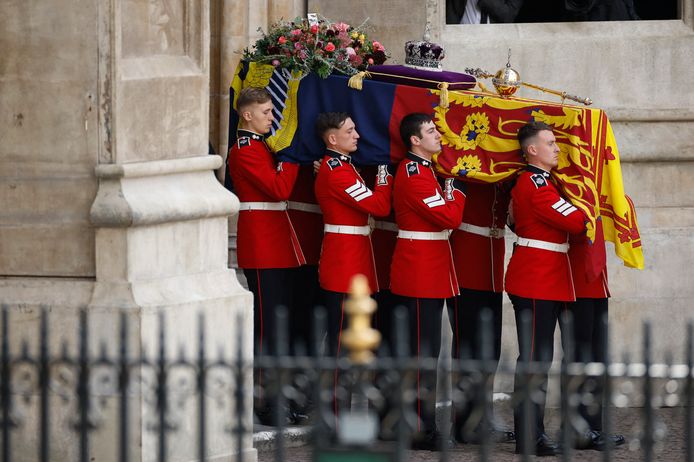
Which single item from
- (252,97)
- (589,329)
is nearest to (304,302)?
(252,97)

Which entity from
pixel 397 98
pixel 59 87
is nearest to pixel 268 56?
pixel 397 98

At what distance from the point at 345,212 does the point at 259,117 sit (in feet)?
2.09

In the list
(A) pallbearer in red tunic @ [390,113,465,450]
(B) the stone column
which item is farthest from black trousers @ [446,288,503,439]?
(B) the stone column

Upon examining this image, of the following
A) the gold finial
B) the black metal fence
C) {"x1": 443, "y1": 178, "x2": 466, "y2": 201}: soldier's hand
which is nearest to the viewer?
the gold finial

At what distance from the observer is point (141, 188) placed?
7.35m

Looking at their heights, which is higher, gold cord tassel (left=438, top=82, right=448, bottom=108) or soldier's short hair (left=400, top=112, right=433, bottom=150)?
gold cord tassel (left=438, top=82, right=448, bottom=108)

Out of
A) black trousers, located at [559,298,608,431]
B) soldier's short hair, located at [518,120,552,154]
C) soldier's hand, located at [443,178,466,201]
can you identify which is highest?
soldier's short hair, located at [518,120,552,154]

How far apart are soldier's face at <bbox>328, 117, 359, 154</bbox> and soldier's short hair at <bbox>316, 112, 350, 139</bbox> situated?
0.02 m

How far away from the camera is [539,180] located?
835 cm

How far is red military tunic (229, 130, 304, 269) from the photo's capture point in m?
8.70

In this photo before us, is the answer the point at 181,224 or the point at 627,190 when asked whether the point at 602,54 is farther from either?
the point at 181,224

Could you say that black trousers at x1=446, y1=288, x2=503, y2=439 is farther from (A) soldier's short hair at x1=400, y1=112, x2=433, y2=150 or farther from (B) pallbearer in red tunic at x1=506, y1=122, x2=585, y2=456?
(A) soldier's short hair at x1=400, y1=112, x2=433, y2=150

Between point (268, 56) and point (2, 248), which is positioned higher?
point (268, 56)

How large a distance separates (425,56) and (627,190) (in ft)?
6.52
